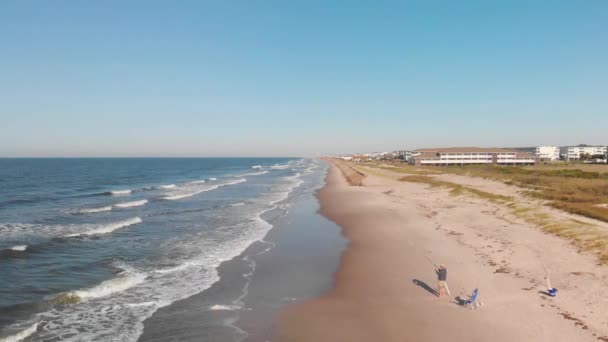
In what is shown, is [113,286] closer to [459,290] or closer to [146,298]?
[146,298]

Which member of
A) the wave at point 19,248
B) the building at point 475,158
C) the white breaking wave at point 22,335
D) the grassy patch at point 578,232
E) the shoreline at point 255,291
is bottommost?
the shoreline at point 255,291

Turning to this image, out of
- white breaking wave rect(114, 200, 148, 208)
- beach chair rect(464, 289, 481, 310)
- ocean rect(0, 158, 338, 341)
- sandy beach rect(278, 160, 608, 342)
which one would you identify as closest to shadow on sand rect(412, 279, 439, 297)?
sandy beach rect(278, 160, 608, 342)

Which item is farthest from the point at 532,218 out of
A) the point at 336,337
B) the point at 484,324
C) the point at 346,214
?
the point at 336,337

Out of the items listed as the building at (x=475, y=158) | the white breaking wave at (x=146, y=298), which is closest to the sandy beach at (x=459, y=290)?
the white breaking wave at (x=146, y=298)

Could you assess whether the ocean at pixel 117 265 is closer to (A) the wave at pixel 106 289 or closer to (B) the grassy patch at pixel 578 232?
(A) the wave at pixel 106 289

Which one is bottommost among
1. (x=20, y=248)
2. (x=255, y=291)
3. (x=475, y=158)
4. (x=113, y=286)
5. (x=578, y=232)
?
(x=255, y=291)

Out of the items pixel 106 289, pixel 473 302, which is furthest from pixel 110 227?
pixel 473 302

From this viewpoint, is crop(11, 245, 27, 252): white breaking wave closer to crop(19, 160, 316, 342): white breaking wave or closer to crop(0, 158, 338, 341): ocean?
crop(0, 158, 338, 341): ocean

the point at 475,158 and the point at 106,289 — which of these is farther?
the point at 475,158
